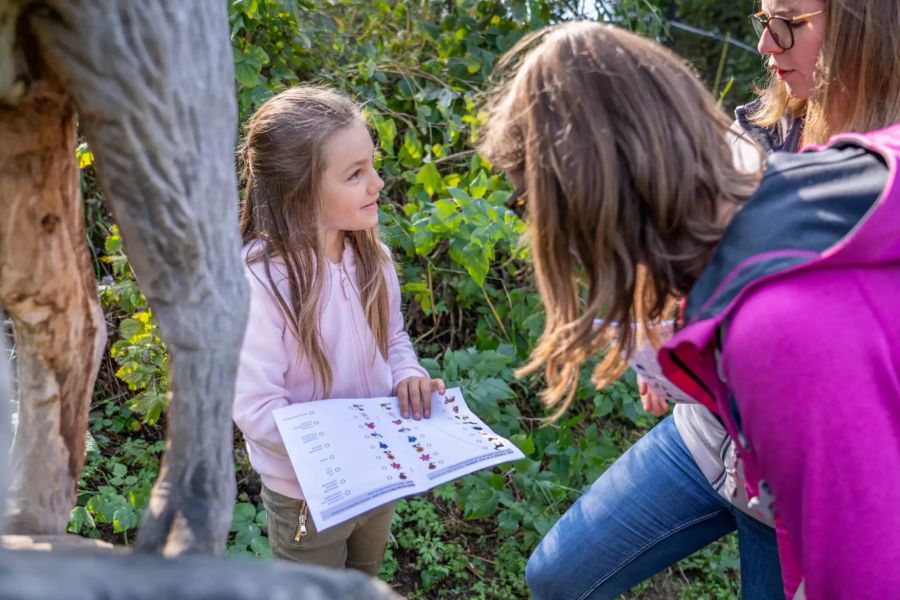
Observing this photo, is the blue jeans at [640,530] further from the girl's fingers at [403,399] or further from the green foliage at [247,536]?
the green foliage at [247,536]

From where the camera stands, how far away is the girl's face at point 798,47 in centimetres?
158

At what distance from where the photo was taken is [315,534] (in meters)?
1.88

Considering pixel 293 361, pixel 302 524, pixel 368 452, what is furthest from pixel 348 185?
pixel 302 524

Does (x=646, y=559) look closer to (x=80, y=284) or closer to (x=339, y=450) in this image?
(x=339, y=450)

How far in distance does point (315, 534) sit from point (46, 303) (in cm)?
102

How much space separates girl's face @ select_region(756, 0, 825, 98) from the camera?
158cm

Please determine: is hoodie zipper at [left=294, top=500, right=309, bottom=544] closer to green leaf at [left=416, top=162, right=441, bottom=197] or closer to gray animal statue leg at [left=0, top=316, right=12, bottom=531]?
gray animal statue leg at [left=0, top=316, right=12, bottom=531]

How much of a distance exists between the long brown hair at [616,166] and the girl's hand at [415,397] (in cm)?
74

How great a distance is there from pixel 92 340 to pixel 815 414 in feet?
2.93

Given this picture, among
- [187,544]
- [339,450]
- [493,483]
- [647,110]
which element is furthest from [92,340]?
[493,483]

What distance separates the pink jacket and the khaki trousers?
66 millimetres

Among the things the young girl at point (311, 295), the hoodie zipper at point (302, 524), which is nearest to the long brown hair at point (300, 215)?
the young girl at point (311, 295)

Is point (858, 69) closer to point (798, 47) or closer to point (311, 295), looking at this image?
point (798, 47)

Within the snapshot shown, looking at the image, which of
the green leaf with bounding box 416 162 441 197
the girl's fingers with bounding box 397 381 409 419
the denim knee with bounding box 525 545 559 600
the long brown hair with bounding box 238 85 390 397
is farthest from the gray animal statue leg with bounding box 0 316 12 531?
the green leaf with bounding box 416 162 441 197
